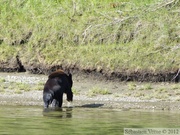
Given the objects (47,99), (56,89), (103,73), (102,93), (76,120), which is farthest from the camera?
(103,73)

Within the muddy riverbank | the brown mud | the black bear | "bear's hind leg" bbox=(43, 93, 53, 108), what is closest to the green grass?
the muddy riverbank

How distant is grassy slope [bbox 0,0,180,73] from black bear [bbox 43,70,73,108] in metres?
4.67

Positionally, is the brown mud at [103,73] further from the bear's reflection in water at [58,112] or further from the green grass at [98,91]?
the bear's reflection in water at [58,112]

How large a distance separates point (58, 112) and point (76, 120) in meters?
1.85

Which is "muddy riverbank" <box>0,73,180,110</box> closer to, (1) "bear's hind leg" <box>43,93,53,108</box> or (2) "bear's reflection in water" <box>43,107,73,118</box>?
(1) "bear's hind leg" <box>43,93,53,108</box>

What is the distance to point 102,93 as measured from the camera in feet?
64.2

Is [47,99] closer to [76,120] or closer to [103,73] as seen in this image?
[76,120]

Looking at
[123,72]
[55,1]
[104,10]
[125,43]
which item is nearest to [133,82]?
[123,72]

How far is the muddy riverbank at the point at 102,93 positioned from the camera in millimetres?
17734

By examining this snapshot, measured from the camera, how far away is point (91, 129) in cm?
1266

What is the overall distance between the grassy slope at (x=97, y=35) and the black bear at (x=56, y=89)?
4.67 metres

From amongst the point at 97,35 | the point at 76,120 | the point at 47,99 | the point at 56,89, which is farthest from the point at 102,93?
the point at 76,120

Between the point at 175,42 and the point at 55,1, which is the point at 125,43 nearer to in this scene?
the point at 175,42

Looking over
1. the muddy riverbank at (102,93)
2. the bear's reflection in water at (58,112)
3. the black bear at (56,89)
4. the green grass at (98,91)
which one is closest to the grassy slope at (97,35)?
the muddy riverbank at (102,93)
